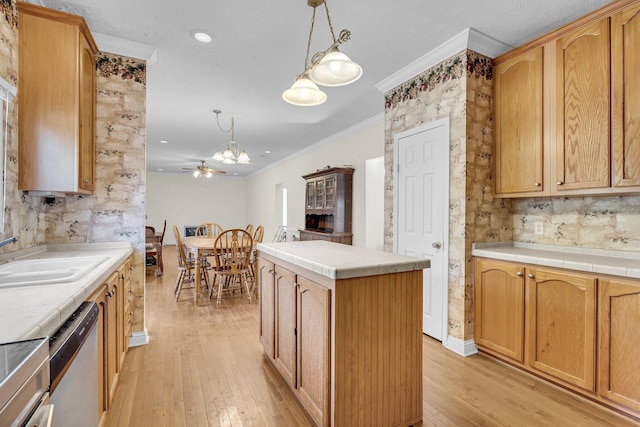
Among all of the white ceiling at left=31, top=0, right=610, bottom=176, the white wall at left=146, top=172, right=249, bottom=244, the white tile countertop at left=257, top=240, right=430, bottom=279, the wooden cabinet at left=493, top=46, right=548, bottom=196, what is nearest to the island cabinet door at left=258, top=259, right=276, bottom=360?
the white tile countertop at left=257, top=240, right=430, bottom=279

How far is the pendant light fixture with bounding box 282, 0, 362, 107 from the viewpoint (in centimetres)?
163

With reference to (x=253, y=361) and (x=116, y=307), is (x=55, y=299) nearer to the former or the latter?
(x=116, y=307)

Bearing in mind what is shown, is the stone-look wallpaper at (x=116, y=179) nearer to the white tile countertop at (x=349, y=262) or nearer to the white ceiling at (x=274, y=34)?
the white ceiling at (x=274, y=34)

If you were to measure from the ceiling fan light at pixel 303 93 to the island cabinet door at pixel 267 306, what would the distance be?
116 centimetres

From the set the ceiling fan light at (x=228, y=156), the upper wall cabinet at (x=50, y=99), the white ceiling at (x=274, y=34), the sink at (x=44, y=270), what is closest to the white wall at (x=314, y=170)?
the white ceiling at (x=274, y=34)

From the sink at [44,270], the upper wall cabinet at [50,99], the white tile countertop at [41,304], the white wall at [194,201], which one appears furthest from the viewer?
the white wall at [194,201]

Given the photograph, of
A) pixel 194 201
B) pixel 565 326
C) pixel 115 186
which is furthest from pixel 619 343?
pixel 194 201

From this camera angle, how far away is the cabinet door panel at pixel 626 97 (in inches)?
74.4

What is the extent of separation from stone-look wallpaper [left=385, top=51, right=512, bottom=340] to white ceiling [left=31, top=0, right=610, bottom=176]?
0.30 meters

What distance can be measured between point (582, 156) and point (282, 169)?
6596mm

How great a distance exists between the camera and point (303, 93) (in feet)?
6.43

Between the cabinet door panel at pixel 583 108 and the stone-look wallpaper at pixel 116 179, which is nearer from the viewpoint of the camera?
the cabinet door panel at pixel 583 108

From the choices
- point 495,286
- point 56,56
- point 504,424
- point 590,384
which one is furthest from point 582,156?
point 56,56

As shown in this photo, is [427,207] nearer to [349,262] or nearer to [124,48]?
[349,262]
